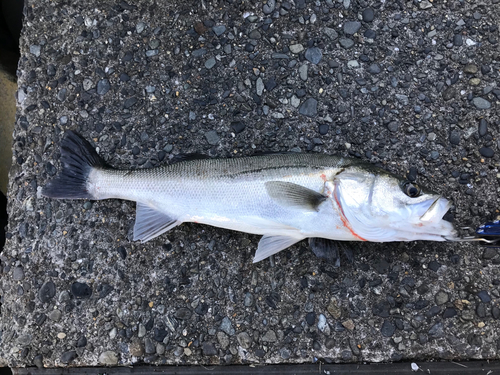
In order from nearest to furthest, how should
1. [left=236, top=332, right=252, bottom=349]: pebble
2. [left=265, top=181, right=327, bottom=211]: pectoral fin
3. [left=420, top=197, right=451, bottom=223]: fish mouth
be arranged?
[left=420, top=197, right=451, bottom=223]: fish mouth < [left=265, top=181, right=327, bottom=211]: pectoral fin < [left=236, top=332, right=252, bottom=349]: pebble

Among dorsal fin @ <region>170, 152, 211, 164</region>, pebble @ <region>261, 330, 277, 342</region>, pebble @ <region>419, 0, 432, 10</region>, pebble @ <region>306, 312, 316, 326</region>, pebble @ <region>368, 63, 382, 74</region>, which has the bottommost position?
pebble @ <region>261, 330, 277, 342</region>

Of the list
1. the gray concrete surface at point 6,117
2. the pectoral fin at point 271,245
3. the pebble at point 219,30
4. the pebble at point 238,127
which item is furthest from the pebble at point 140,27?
the pectoral fin at point 271,245

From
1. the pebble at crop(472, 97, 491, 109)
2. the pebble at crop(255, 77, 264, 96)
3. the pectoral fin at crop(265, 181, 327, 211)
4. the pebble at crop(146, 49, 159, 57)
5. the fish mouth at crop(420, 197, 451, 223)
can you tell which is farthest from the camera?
the pebble at crop(146, 49, 159, 57)

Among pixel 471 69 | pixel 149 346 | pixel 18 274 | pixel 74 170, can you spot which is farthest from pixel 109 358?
pixel 471 69

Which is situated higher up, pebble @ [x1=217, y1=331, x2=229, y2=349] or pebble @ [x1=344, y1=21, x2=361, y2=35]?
pebble @ [x1=344, y1=21, x2=361, y2=35]

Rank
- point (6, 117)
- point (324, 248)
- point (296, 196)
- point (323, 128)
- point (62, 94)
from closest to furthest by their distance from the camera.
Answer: point (296, 196) → point (324, 248) → point (323, 128) → point (62, 94) → point (6, 117)

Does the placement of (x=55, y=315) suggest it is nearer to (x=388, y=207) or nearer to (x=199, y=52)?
(x=199, y=52)

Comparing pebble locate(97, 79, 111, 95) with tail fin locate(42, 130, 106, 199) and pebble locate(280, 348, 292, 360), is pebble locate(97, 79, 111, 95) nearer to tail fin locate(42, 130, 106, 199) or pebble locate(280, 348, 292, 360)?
tail fin locate(42, 130, 106, 199)

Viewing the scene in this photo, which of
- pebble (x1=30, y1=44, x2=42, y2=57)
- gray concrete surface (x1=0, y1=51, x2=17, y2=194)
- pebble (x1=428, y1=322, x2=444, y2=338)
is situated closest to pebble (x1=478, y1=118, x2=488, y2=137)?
pebble (x1=428, y1=322, x2=444, y2=338)
